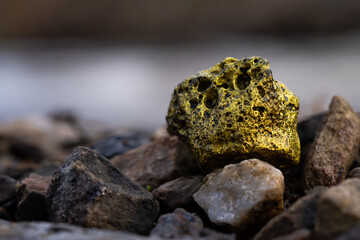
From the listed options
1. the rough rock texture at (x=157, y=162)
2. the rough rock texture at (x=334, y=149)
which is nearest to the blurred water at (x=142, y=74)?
the rough rock texture at (x=334, y=149)

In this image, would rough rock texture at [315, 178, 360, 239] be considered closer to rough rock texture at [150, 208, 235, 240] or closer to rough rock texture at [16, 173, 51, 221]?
rough rock texture at [150, 208, 235, 240]

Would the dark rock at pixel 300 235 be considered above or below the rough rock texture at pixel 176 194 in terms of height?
below

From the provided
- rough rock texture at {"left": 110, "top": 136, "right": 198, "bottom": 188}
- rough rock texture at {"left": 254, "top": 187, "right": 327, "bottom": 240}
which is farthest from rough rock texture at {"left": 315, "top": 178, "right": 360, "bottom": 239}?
rough rock texture at {"left": 110, "top": 136, "right": 198, "bottom": 188}

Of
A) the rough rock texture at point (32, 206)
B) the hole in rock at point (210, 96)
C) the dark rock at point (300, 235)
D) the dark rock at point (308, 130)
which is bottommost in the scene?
the dark rock at point (300, 235)

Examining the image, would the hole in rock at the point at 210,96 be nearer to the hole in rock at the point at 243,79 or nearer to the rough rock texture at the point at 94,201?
the hole in rock at the point at 243,79

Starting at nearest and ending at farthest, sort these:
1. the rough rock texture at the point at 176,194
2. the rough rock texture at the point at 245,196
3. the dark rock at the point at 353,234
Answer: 1. the dark rock at the point at 353,234
2. the rough rock texture at the point at 245,196
3. the rough rock texture at the point at 176,194

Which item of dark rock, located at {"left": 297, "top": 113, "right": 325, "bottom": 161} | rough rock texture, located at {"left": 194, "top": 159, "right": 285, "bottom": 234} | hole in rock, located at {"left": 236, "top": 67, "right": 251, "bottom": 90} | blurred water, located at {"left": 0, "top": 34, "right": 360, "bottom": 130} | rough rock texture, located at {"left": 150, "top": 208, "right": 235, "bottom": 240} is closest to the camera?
rough rock texture, located at {"left": 150, "top": 208, "right": 235, "bottom": 240}

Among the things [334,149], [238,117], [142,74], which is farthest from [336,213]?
[142,74]
